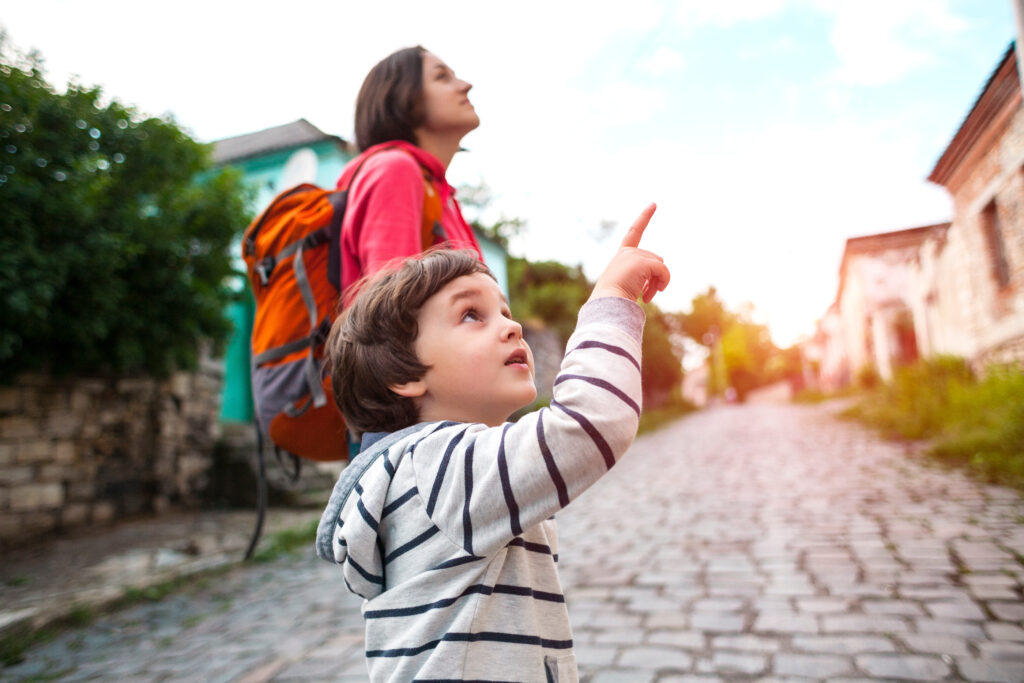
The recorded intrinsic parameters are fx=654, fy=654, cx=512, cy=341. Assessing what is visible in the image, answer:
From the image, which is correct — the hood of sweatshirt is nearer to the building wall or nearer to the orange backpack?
the orange backpack

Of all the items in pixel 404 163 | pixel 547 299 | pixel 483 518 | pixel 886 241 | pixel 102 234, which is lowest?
pixel 483 518

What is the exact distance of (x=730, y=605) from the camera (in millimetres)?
3184

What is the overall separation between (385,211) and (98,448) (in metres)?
5.84

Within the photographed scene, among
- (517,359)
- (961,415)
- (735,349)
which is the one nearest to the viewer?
(517,359)

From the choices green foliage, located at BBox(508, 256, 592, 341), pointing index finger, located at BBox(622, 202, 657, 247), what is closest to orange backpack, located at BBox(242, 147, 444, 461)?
pointing index finger, located at BBox(622, 202, 657, 247)

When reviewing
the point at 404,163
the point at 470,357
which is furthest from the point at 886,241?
the point at 470,357

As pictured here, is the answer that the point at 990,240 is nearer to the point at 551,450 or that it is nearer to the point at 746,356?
the point at 551,450

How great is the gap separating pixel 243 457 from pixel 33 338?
2951 millimetres

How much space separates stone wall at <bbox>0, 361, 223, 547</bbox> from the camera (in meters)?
5.20

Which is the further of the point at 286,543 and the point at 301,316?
the point at 286,543

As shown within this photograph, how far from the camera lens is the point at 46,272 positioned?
14.8 ft

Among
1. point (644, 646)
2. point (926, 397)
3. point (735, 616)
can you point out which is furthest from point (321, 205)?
point (926, 397)

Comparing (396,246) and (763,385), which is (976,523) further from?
(763,385)

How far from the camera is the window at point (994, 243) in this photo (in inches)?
372
